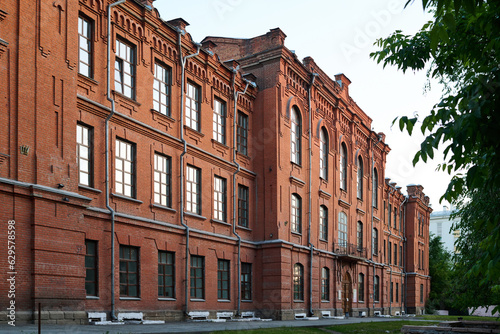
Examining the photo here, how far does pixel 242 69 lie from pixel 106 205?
505 inches

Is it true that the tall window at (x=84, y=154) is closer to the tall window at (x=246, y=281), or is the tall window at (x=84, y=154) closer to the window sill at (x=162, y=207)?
the window sill at (x=162, y=207)

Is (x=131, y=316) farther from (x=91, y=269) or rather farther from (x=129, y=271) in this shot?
(x=91, y=269)

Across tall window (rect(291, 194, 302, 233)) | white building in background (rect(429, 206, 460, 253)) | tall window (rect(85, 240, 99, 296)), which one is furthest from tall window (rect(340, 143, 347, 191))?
white building in background (rect(429, 206, 460, 253))

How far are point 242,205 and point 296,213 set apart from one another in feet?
12.0

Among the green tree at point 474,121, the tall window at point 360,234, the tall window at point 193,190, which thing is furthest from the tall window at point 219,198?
the green tree at point 474,121

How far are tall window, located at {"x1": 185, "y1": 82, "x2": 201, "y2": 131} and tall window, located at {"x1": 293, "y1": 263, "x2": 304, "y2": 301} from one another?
907 centimetres

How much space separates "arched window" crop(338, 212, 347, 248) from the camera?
108 feet

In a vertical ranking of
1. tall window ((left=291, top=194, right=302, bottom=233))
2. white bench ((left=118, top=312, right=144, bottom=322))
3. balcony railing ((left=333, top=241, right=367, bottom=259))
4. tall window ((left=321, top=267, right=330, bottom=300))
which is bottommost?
tall window ((left=321, top=267, right=330, bottom=300))

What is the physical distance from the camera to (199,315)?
2056 cm

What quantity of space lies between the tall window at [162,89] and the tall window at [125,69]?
1.24 meters

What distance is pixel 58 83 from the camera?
48.0 feet

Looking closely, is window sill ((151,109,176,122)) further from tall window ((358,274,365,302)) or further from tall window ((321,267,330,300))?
tall window ((358,274,365,302))

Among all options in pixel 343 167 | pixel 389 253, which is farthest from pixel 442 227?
pixel 343 167

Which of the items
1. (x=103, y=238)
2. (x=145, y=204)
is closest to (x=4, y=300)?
(x=103, y=238)
